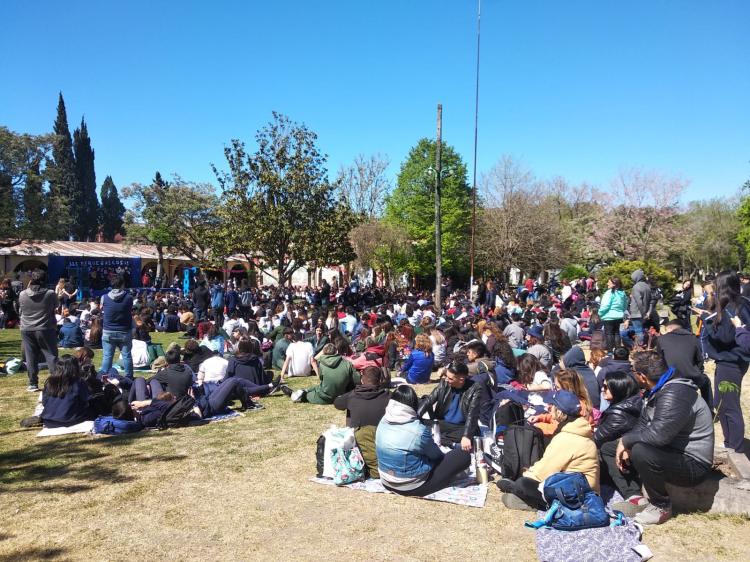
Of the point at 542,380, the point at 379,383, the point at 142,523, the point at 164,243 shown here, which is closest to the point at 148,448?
the point at 142,523

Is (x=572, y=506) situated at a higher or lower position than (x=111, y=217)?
lower

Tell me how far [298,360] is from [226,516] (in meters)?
5.60

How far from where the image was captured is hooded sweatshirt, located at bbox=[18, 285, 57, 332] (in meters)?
7.54

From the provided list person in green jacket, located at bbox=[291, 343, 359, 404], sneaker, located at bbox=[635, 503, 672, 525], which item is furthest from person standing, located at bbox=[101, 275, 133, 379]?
sneaker, located at bbox=[635, 503, 672, 525]

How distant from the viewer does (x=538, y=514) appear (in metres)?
4.25

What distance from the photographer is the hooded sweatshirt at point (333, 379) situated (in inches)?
306

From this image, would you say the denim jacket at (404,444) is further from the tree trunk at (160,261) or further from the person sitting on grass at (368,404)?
the tree trunk at (160,261)

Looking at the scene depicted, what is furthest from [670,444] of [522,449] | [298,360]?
[298,360]

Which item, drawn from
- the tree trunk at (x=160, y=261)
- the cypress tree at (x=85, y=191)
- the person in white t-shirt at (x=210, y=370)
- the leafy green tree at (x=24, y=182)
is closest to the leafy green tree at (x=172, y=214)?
the tree trunk at (x=160, y=261)

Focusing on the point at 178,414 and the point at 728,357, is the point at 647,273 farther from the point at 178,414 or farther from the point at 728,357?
the point at 178,414

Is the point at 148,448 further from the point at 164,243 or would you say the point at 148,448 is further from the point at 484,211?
the point at 164,243

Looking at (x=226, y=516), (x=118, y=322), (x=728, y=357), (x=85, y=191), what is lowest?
(x=226, y=516)

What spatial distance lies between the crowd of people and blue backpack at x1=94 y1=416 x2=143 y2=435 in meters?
0.15

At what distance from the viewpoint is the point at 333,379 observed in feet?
25.5
